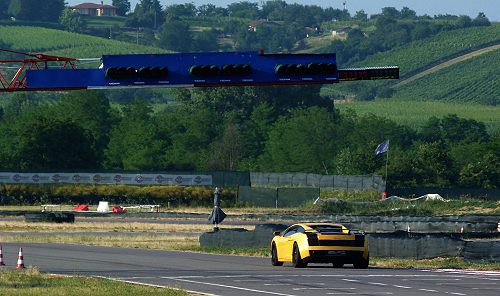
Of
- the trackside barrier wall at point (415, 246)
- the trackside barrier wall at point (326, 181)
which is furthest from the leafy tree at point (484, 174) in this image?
the trackside barrier wall at point (415, 246)

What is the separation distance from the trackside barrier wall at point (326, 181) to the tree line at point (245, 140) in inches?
881

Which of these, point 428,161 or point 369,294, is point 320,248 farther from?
point 428,161

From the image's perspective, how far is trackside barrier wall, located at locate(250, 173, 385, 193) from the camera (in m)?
72.9

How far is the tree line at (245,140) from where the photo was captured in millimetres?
94125

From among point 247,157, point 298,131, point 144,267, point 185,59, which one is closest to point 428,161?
point 298,131

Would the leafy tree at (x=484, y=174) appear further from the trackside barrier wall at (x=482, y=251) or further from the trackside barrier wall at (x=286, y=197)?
the trackside barrier wall at (x=482, y=251)

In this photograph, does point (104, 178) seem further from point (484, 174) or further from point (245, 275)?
point (245, 275)

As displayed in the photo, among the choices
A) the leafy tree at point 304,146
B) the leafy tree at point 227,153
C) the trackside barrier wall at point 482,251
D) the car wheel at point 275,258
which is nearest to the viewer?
the trackside barrier wall at point 482,251

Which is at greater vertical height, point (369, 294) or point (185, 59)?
point (185, 59)

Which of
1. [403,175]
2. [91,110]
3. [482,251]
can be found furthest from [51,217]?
[91,110]

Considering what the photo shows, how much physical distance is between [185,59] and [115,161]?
80.6 meters

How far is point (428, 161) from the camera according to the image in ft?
347

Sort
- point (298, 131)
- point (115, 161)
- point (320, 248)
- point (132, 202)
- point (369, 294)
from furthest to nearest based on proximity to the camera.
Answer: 1. point (298, 131)
2. point (115, 161)
3. point (132, 202)
4. point (320, 248)
5. point (369, 294)

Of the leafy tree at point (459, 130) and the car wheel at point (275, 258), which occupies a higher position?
the leafy tree at point (459, 130)
